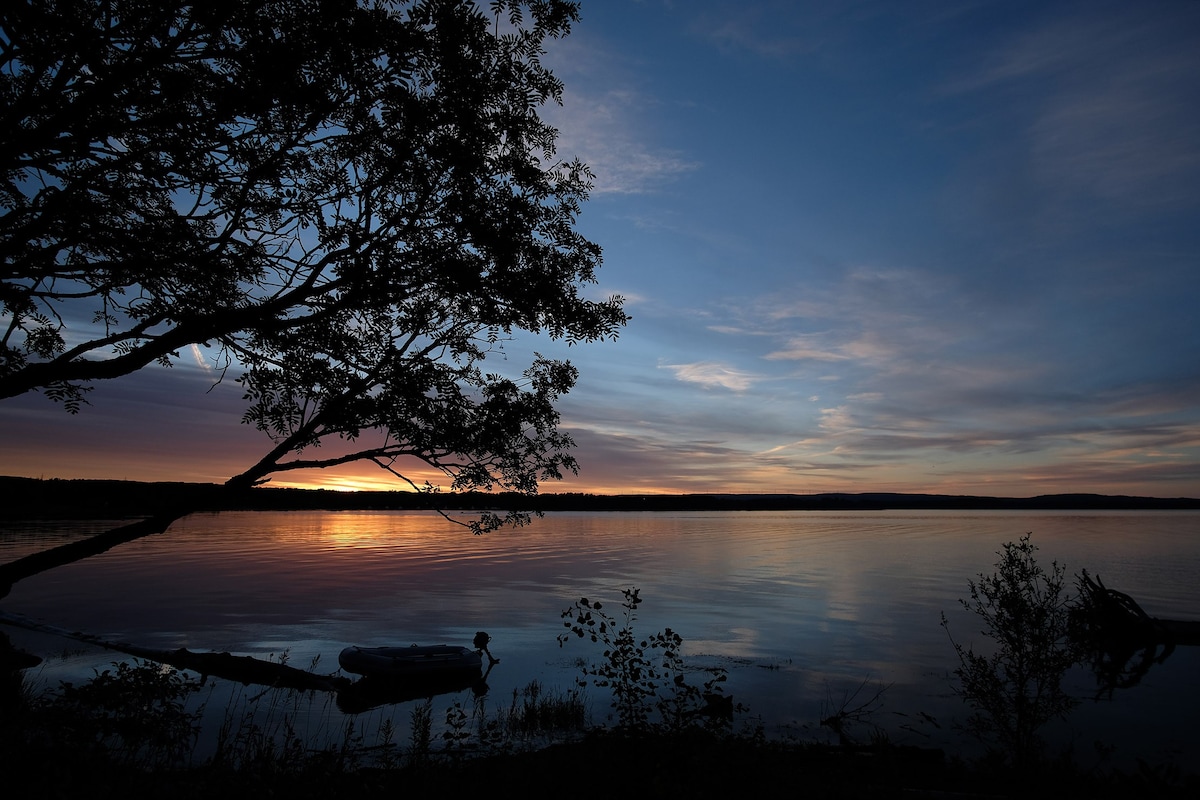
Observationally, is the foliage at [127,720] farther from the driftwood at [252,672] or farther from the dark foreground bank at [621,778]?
the driftwood at [252,672]

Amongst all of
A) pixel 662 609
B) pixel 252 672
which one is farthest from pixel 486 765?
pixel 662 609

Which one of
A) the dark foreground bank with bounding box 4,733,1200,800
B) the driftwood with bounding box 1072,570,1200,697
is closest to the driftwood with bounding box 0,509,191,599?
the dark foreground bank with bounding box 4,733,1200,800

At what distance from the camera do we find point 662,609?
144 feet

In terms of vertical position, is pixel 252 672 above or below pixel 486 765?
below

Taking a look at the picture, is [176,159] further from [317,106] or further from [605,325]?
[605,325]

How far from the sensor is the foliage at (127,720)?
1289 centimetres

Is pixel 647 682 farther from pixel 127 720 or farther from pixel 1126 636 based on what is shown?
pixel 1126 636

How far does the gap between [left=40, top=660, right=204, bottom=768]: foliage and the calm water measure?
21.2 feet

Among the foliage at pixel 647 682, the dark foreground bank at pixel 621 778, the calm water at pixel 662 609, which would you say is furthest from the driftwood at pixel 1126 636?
the dark foreground bank at pixel 621 778

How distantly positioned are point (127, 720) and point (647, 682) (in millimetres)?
12312

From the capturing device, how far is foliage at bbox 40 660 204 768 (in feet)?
42.3

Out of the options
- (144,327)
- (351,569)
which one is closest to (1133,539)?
(351,569)

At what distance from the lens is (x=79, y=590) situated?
49.0 meters

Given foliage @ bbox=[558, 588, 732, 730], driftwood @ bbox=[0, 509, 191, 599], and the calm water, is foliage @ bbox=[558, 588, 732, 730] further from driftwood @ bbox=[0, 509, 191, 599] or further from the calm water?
driftwood @ bbox=[0, 509, 191, 599]
